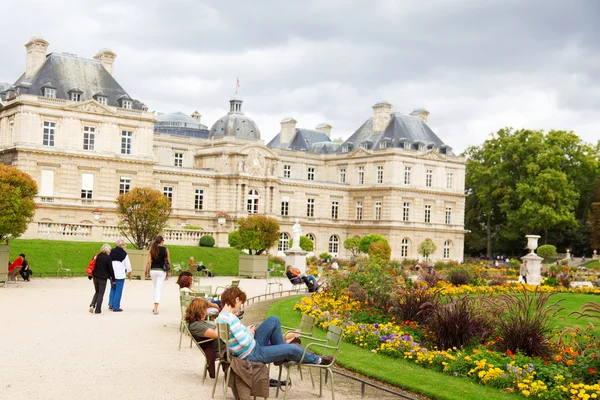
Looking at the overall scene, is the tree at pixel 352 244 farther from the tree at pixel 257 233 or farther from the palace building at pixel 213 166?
the tree at pixel 257 233

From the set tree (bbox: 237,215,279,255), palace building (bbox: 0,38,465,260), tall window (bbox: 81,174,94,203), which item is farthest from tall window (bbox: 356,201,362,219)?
tree (bbox: 237,215,279,255)

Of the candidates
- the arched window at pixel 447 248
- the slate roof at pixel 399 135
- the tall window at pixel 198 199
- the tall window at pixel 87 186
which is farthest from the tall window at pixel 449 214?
the tall window at pixel 87 186

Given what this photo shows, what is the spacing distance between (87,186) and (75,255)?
48.0 ft

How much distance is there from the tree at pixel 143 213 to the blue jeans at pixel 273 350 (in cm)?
2193

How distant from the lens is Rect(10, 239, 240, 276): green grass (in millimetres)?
30222

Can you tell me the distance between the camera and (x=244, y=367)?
912 centimetres

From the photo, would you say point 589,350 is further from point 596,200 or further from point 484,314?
point 596,200

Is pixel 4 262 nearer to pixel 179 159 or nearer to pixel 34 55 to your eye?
pixel 34 55

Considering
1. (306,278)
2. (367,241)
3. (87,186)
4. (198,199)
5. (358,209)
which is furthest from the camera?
(358,209)

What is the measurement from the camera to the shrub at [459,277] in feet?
93.2

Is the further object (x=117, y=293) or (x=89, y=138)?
(x=89, y=138)

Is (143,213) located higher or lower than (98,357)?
higher

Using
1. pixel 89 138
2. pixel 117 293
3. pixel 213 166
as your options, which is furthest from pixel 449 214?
pixel 117 293

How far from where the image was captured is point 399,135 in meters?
61.3
